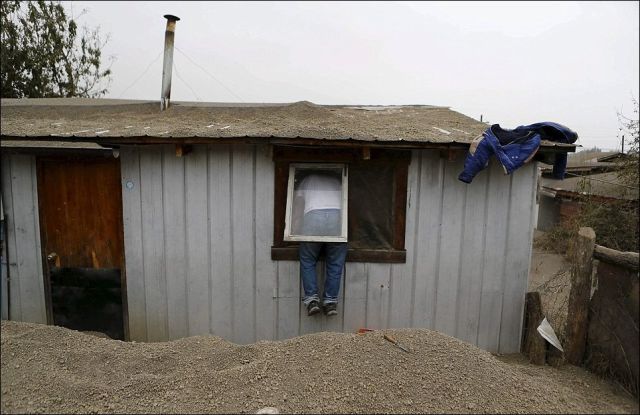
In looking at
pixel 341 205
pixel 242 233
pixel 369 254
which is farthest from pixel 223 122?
pixel 369 254

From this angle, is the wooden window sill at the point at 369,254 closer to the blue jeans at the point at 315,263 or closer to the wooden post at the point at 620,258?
the blue jeans at the point at 315,263

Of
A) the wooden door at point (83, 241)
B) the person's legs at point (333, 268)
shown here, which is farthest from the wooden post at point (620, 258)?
the wooden door at point (83, 241)

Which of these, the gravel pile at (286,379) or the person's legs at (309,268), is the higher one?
the person's legs at (309,268)

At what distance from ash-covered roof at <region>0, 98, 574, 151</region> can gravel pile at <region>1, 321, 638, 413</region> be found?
2060mm

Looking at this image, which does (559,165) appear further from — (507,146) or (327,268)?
(327,268)

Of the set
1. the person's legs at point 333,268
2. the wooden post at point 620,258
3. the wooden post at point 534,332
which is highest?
the wooden post at point 620,258

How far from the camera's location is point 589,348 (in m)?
3.23

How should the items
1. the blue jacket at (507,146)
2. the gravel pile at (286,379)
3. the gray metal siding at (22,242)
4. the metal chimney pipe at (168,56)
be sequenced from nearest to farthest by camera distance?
the gravel pile at (286,379) → the blue jacket at (507,146) → the gray metal siding at (22,242) → the metal chimney pipe at (168,56)

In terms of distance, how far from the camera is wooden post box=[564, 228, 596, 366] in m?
3.27

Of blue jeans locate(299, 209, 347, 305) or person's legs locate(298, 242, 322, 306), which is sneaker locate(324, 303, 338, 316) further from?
person's legs locate(298, 242, 322, 306)

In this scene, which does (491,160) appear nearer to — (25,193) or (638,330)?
(638,330)

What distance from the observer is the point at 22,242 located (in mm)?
4957

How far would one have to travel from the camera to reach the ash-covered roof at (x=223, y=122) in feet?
13.5

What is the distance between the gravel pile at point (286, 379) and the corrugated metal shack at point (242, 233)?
1390mm
